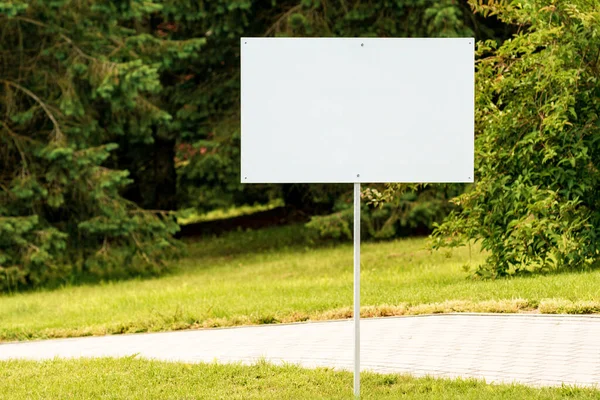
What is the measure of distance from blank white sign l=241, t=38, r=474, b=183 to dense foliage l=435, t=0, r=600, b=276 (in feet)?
17.6

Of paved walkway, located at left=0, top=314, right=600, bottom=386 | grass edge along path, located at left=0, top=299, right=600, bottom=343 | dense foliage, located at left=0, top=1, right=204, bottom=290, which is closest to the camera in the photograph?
paved walkway, located at left=0, top=314, right=600, bottom=386

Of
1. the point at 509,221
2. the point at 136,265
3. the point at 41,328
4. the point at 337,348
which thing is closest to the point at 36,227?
the point at 136,265

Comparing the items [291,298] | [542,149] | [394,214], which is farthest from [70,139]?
[542,149]

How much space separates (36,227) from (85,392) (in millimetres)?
11600

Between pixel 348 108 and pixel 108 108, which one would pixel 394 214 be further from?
pixel 348 108

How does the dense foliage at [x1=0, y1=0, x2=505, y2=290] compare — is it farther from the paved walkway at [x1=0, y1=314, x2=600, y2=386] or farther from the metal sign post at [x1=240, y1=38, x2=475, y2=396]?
the metal sign post at [x1=240, y1=38, x2=475, y2=396]

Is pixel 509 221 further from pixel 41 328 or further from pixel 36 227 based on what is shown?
pixel 36 227

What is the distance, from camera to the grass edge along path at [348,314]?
9531 millimetres

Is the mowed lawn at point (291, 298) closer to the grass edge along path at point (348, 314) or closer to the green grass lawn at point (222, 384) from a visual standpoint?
the grass edge along path at point (348, 314)

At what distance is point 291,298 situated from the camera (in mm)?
11859

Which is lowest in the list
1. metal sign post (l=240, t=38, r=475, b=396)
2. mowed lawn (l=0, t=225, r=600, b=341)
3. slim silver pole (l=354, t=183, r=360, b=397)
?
mowed lawn (l=0, t=225, r=600, b=341)

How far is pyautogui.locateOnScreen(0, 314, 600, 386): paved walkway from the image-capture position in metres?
7.40

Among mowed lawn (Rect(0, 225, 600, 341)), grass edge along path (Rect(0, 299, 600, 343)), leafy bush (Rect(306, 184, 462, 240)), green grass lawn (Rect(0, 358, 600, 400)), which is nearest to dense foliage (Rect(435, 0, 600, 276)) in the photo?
mowed lawn (Rect(0, 225, 600, 341))

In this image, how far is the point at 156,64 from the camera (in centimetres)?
1970
